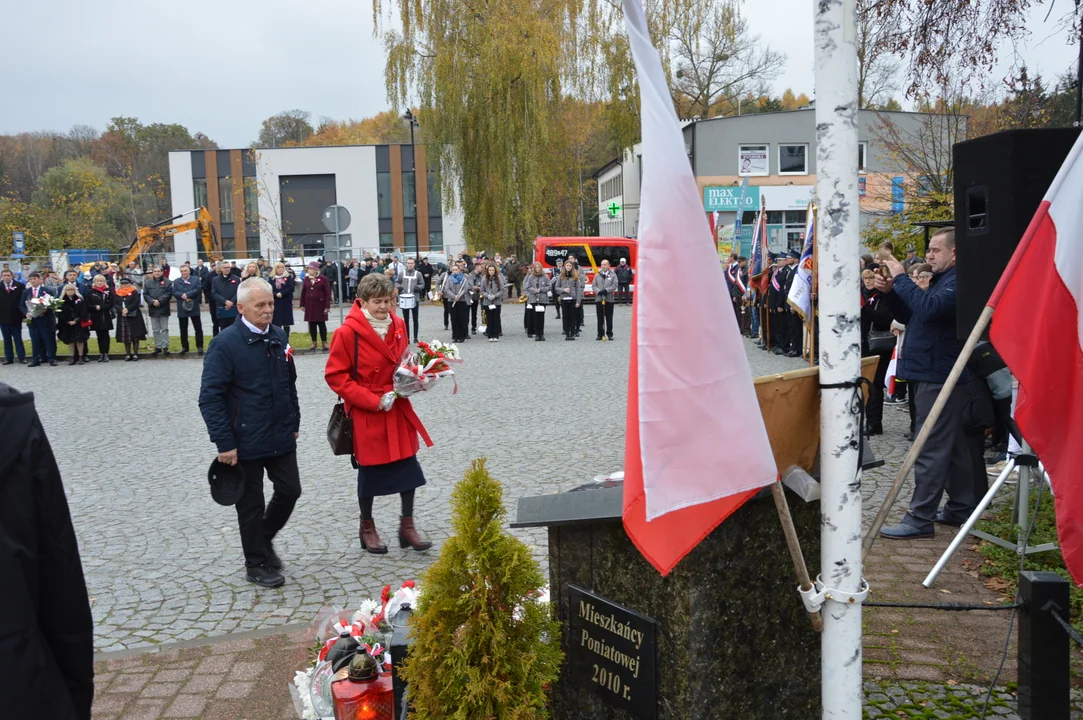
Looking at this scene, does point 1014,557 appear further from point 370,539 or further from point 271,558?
point 271,558

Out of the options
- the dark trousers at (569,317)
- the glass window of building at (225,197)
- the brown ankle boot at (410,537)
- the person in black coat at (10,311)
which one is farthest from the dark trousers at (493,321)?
the glass window of building at (225,197)

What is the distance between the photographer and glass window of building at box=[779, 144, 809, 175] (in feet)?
152

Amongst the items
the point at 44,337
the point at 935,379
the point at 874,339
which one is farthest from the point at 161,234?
the point at 935,379

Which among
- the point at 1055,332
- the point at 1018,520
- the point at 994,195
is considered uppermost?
the point at 994,195

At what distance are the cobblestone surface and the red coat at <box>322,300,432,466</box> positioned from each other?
0.75m

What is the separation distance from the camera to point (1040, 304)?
2.99 metres

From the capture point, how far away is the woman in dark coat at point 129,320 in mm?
19922

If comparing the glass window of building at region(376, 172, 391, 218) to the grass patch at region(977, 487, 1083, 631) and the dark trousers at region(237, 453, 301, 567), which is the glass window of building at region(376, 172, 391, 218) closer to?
the dark trousers at region(237, 453, 301, 567)

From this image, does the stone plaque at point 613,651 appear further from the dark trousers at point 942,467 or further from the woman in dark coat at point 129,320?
the woman in dark coat at point 129,320

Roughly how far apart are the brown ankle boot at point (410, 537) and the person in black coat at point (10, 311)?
55.2 ft

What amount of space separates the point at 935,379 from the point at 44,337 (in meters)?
18.6

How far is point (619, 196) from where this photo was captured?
64.9 metres

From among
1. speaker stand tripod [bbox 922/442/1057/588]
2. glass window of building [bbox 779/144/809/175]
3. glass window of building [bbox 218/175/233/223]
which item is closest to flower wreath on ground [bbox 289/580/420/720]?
speaker stand tripod [bbox 922/442/1057/588]

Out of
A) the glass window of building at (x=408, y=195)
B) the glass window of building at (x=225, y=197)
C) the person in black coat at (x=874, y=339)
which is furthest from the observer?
the glass window of building at (x=225, y=197)
